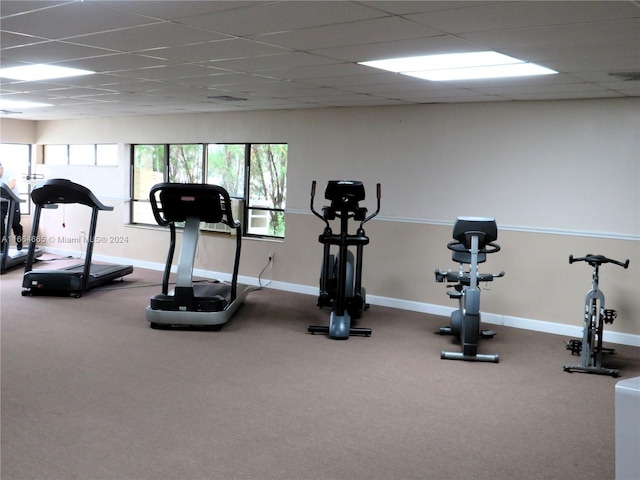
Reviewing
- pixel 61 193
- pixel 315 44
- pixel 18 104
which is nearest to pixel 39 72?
pixel 61 193

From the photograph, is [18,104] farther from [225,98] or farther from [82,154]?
[225,98]

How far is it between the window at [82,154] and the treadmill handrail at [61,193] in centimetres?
290

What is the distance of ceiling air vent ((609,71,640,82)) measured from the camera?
4.78m

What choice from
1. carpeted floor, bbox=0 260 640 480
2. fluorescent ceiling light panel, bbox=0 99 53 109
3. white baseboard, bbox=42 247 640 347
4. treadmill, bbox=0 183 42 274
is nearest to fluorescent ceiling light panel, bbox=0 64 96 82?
carpeted floor, bbox=0 260 640 480

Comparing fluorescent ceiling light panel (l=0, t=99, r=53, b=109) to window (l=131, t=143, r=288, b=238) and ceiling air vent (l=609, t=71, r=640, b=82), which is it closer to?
window (l=131, t=143, r=288, b=238)

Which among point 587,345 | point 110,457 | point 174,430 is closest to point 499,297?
point 587,345

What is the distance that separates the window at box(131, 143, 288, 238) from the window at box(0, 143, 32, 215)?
290 centimetres

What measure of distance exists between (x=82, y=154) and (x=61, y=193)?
370 centimetres

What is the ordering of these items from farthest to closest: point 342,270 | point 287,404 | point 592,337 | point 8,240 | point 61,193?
point 8,240, point 61,193, point 342,270, point 592,337, point 287,404

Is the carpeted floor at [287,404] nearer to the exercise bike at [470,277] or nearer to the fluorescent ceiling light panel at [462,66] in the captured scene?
the exercise bike at [470,277]

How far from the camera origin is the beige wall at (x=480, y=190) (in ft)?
20.1

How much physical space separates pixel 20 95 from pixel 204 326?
3710 mm

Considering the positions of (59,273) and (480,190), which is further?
(59,273)

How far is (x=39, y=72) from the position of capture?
5.84 meters
